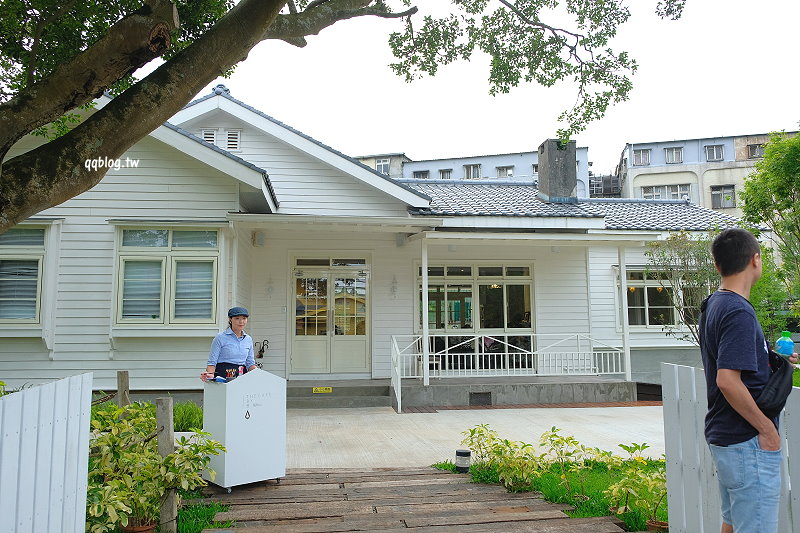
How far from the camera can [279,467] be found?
5328mm

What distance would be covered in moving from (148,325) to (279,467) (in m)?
4.86

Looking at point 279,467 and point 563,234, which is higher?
point 563,234

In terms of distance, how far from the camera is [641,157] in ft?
135

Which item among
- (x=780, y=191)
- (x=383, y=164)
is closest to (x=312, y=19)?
(x=780, y=191)

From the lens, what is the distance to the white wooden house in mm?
9234

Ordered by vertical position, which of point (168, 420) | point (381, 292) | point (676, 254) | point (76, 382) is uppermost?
point (676, 254)

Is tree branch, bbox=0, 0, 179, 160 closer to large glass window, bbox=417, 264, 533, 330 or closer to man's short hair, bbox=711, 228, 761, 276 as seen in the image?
man's short hair, bbox=711, 228, 761, 276

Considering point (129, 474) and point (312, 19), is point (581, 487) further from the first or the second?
point (312, 19)

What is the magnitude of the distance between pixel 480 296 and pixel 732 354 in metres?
11.2

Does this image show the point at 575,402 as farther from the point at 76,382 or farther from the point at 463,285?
the point at 76,382

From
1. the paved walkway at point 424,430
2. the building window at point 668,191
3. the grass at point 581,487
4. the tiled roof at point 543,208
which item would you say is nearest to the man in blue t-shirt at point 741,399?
the grass at point 581,487

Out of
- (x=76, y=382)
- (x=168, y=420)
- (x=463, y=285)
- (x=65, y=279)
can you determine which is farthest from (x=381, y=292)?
(x=76, y=382)

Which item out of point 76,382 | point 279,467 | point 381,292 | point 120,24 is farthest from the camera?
point 381,292

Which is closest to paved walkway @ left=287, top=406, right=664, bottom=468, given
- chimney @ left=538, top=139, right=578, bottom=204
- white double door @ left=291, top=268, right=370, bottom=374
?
white double door @ left=291, top=268, right=370, bottom=374
